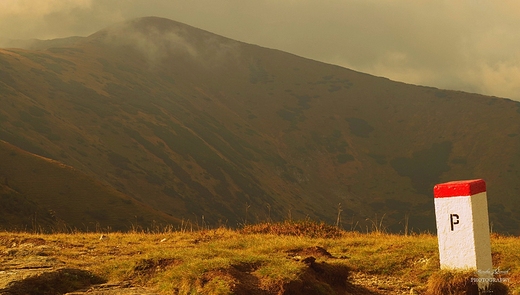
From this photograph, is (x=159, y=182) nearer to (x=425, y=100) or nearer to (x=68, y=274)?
(x=68, y=274)

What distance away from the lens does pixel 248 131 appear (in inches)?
4483

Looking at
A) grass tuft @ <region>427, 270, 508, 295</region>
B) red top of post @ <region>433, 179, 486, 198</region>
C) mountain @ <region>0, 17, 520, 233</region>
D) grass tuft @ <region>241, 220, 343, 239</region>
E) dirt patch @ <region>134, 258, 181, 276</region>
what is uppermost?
mountain @ <region>0, 17, 520, 233</region>

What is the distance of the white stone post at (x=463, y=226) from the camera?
8.17m

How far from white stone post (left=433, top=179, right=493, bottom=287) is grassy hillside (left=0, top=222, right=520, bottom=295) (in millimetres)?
421

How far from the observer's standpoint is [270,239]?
42.1 feet

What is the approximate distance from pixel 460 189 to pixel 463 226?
62cm

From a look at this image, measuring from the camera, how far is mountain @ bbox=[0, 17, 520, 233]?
70.6 metres

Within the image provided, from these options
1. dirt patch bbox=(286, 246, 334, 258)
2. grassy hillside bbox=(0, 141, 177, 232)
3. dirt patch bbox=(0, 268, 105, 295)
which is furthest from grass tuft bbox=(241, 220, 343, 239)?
grassy hillside bbox=(0, 141, 177, 232)

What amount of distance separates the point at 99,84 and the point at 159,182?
39.2 metres
